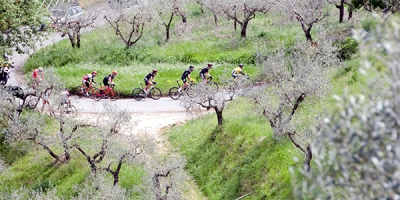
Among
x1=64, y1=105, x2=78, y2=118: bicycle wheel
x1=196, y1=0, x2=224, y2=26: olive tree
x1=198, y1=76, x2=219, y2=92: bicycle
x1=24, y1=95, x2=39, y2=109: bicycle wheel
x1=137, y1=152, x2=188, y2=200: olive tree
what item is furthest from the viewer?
x1=196, y1=0, x2=224, y2=26: olive tree

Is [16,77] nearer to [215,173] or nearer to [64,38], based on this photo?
[64,38]

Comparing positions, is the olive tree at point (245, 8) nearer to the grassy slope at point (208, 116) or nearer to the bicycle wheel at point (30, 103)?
the grassy slope at point (208, 116)

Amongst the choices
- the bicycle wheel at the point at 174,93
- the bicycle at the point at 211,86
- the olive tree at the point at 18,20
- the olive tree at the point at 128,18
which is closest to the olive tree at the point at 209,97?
the bicycle at the point at 211,86

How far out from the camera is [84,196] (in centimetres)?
2380

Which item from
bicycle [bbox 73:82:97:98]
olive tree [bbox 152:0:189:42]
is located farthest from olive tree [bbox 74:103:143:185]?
olive tree [bbox 152:0:189:42]

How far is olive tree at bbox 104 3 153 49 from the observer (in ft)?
144

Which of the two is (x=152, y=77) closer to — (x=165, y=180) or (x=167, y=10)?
(x=165, y=180)

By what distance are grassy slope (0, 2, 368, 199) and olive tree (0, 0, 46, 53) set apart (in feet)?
20.7

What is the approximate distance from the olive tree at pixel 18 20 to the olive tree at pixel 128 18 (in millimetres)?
11660

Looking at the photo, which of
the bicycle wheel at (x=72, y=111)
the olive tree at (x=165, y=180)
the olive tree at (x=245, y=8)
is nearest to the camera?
the olive tree at (x=165, y=180)

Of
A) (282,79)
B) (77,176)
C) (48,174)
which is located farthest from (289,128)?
(48,174)

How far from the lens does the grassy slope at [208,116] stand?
24.3 meters

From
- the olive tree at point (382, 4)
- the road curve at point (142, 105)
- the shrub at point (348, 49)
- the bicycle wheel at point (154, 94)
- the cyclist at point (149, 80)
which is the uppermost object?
the olive tree at point (382, 4)

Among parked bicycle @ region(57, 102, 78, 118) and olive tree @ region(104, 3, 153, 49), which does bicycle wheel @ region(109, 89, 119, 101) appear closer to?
parked bicycle @ region(57, 102, 78, 118)
